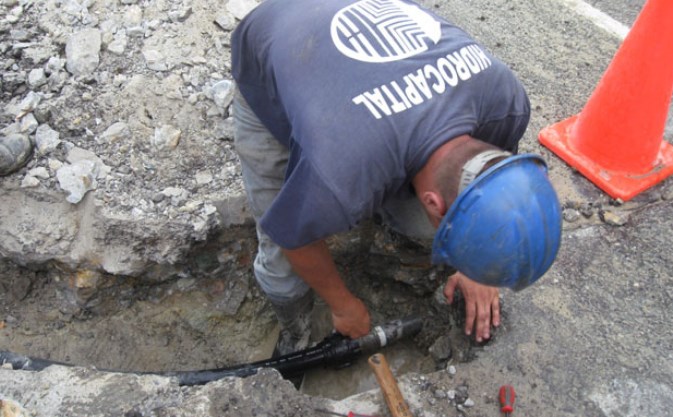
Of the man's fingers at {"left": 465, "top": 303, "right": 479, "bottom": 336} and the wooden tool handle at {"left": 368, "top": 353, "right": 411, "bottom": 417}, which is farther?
the man's fingers at {"left": 465, "top": 303, "right": 479, "bottom": 336}

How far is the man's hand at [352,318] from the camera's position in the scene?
2.30m

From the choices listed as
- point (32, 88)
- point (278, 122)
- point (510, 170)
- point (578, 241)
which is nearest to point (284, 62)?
Result: point (278, 122)

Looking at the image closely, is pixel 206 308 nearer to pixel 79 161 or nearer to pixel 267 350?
pixel 267 350

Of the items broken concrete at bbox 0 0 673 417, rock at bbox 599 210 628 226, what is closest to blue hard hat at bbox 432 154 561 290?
broken concrete at bbox 0 0 673 417

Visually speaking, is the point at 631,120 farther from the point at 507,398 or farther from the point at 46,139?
the point at 46,139

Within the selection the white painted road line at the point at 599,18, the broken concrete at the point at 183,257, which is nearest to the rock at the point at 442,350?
the broken concrete at the point at 183,257

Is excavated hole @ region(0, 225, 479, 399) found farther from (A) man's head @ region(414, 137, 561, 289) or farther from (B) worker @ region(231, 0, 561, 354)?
(A) man's head @ region(414, 137, 561, 289)

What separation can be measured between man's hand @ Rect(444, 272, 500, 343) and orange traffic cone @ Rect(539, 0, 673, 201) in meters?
0.99

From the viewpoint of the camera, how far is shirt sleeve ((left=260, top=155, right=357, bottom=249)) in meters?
1.67

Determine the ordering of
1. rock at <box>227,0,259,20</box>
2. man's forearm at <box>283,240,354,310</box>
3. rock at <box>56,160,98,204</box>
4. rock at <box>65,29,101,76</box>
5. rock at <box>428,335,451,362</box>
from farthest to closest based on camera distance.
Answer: rock at <box>227,0,259,20</box>
rock at <box>65,29,101,76</box>
rock at <box>56,160,98,204</box>
rock at <box>428,335,451,362</box>
man's forearm at <box>283,240,354,310</box>

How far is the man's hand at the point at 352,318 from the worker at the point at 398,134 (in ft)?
0.95

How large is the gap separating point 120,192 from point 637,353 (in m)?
2.36

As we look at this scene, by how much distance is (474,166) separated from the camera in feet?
5.42

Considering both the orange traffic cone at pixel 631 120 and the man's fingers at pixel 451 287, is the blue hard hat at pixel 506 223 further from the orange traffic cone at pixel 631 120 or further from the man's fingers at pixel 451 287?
the orange traffic cone at pixel 631 120
